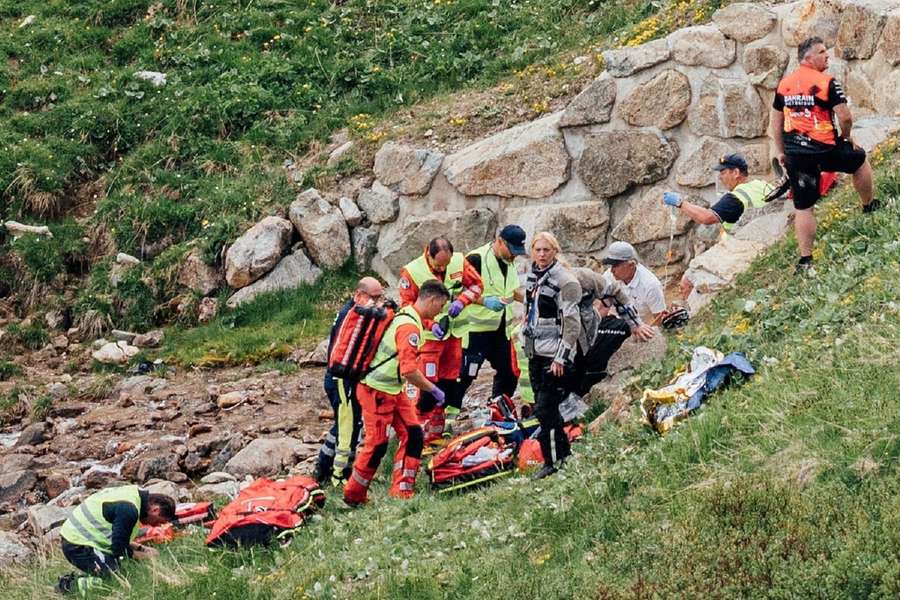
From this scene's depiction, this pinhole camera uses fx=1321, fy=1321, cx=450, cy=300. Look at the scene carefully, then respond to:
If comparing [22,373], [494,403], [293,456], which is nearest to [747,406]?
[494,403]

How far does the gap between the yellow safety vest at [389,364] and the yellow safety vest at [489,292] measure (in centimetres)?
139

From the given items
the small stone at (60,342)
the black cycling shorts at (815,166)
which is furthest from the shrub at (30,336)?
the black cycling shorts at (815,166)

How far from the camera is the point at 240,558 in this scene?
945 centimetres

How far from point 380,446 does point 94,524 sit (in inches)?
87.4

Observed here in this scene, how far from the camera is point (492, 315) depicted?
1162cm

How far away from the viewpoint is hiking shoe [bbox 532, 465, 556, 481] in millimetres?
9453

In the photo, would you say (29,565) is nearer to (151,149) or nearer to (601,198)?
(601,198)

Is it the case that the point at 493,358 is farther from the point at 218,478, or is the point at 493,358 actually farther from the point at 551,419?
the point at 218,478

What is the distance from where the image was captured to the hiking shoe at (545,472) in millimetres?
9453

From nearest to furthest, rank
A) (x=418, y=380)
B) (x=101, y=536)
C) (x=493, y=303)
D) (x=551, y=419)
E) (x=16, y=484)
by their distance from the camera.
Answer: (x=551, y=419)
(x=101, y=536)
(x=418, y=380)
(x=493, y=303)
(x=16, y=484)

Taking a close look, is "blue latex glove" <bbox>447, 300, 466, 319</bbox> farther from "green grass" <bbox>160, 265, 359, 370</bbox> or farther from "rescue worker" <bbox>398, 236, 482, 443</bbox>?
"green grass" <bbox>160, 265, 359, 370</bbox>

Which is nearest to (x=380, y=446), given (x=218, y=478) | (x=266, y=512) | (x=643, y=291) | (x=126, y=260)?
(x=266, y=512)

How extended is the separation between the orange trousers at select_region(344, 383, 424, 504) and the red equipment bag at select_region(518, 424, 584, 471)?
2.70 feet

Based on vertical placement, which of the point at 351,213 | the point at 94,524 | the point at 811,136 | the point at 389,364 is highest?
the point at 811,136
